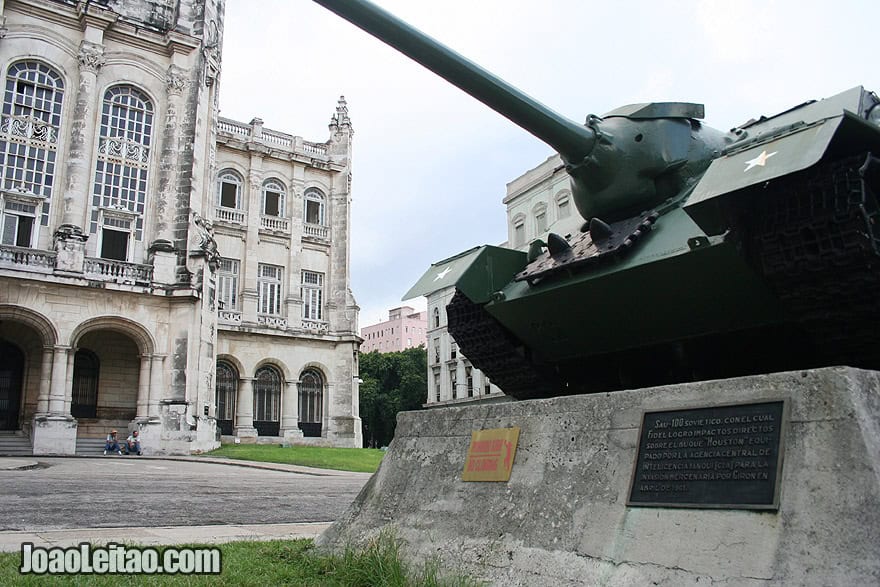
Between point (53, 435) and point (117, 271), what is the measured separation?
207 inches

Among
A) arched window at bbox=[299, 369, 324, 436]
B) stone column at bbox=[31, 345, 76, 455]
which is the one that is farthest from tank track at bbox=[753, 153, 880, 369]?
arched window at bbox=[299, 369, 324, 436]

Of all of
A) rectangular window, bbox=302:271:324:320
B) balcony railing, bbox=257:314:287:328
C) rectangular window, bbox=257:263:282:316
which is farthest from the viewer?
rectangular window, bbox=302:271:324:320

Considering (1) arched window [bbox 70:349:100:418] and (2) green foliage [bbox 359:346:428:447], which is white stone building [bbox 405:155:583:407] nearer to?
(2) green foliage [bbox 359:346:428:447]

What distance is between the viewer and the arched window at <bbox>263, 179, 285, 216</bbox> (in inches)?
1362

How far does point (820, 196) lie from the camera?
429 cm

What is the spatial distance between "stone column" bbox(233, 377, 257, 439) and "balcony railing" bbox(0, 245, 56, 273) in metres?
11.0

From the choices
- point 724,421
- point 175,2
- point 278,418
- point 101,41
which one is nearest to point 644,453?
point 724,421

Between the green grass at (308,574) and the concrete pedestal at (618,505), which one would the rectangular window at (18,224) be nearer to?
the green grass at (308,574)

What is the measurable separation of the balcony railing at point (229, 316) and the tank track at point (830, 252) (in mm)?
29269

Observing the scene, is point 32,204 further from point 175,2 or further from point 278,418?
point 278,418

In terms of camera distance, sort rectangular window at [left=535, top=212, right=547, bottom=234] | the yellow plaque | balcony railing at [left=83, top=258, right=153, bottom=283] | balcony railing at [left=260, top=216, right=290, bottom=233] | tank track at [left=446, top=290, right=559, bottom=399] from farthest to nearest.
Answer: balcony railing at [left=260, top=216, right=290, bottom=233] < rectangular window at [left=535, top=212, right=547, bottom=234] < balcony railing at [left=83, top=258, right=153, bottom=283] < tank track at [left=446, top=290, right=559, bottom=399] < the yellow plaque

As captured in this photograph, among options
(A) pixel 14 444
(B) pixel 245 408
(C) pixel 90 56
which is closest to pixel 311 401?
(B) pixel 245 408

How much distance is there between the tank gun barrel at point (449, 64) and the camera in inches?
208

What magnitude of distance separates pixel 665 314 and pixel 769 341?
2.40 feet
